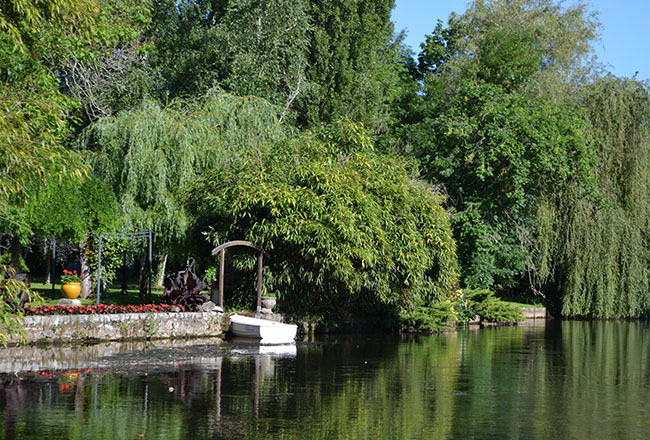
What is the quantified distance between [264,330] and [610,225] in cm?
2014

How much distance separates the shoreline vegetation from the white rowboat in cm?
229

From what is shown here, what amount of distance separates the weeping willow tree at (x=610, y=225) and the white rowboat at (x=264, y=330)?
17.2 meters

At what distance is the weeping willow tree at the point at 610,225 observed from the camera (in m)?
36.4

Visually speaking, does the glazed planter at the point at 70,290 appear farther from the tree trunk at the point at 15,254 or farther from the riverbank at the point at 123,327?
the riverbank at the point at 123,327

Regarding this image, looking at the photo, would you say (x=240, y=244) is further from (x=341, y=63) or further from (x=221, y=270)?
(x=341, y=63)

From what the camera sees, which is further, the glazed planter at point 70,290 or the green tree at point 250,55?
the green tree at point 250,55

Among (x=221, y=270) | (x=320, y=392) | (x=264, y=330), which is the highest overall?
(x=221, y=270)

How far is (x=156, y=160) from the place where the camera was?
28.2 metres

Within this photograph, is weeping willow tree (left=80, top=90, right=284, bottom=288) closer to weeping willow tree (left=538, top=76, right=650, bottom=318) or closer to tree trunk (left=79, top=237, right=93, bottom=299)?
tree trunk (left=79, top=237, right=93, bottom=299)

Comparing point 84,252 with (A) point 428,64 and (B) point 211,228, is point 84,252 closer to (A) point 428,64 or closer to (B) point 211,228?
(B) point 211,228

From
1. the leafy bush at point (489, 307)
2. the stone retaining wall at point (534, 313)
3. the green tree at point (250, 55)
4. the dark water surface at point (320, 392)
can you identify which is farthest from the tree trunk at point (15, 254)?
the stone retaining wall at point (534, 313)

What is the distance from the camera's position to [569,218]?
3706cm

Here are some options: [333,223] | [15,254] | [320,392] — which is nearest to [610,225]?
[333,223]

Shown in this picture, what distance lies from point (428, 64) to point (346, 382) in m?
40.0
